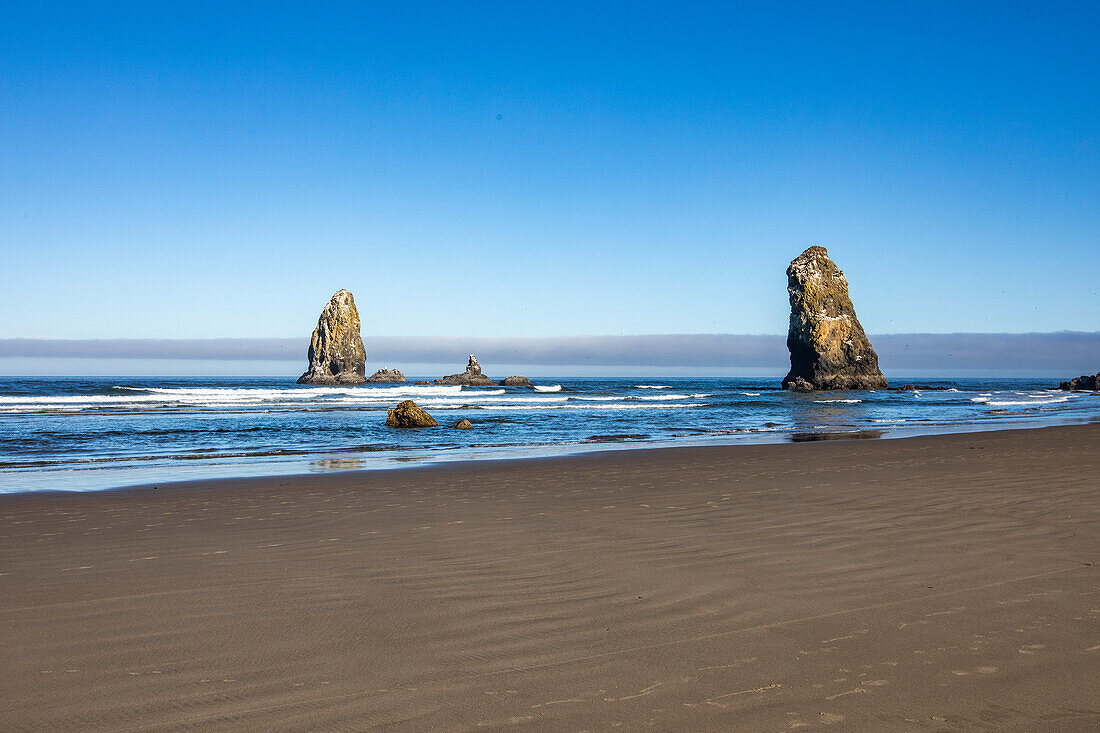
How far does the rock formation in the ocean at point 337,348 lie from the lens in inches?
3885

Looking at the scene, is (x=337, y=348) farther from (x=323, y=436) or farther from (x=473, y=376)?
(x=323, y=436)

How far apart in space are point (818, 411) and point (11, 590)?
112ft

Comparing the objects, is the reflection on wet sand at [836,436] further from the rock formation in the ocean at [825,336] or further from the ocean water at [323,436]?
the rock formation in the ocean at [825,336]

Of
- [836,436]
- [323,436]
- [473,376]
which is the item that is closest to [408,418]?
[323,436]

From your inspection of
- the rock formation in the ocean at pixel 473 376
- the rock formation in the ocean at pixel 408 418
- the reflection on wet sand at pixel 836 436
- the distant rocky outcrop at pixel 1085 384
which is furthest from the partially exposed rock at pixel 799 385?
the rock formation in the ocean at pixel 408 418

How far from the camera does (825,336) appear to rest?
67125 mm

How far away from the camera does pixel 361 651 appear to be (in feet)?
12.4

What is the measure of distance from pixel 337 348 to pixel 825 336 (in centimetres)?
6374

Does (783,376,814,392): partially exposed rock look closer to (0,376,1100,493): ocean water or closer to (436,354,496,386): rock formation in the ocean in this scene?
(0,376,1100,493): ocean water

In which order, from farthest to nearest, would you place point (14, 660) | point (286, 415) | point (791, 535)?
point (286, 415)
point (791, 535)
point (14, 660)

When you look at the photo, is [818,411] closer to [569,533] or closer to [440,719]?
[569,533]

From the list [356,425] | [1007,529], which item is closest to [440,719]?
[1007,529]

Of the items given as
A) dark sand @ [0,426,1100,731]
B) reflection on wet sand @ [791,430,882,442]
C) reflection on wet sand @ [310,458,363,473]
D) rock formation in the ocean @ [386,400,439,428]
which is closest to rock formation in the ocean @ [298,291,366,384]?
rock formation in the ocean @ [386,400,439,428]

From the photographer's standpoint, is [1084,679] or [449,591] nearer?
[1084,679]
